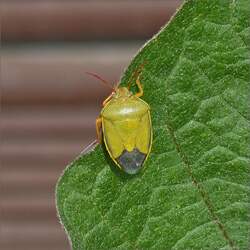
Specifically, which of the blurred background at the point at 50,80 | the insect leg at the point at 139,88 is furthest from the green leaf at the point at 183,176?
the blurred background at the point at 50,80

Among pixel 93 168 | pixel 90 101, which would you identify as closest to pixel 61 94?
pixel 90 101

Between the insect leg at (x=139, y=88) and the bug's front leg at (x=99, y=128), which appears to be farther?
the bug's front leg at (x=99, y=128)

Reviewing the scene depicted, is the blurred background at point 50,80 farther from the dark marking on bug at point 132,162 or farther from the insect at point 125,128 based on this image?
the dark marking on bug at point 132,162

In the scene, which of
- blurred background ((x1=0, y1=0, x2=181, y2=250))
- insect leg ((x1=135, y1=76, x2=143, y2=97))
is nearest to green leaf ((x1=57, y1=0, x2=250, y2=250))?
insect leg ((x1=135, y1=76, x2=143, y2=97))

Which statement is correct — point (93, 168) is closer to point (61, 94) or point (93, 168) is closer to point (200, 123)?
point (200, 123)

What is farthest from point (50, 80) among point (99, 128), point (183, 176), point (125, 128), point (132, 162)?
point (183, 176)

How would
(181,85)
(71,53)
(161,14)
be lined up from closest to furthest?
(181,85) → (161,14) → (71,53)

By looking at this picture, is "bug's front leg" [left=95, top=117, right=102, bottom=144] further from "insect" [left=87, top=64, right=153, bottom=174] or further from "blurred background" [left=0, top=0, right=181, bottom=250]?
"blurred background" [left=0, top=0, right=181, bottom=250]
